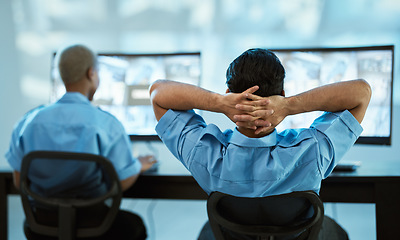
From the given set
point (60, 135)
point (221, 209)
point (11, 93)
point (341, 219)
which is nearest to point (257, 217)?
point (221, 209)

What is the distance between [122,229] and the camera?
4.91 ft

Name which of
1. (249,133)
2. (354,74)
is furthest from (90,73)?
(354,74)

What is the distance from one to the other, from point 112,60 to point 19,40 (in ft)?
5.23

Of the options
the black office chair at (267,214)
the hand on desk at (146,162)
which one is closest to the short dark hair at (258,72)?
the black office chair at (267,214)

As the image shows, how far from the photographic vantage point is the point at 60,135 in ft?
4.56

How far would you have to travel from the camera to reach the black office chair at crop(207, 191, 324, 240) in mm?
1075

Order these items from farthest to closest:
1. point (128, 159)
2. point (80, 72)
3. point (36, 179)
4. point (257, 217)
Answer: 1. point (80, 72)
2. point (128, 159)
3. point (36, 179)
4. point (257, 217)

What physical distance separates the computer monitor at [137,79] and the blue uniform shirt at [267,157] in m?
1.08

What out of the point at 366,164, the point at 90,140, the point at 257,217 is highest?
the point at 90,140

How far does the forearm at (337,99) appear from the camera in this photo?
114cm

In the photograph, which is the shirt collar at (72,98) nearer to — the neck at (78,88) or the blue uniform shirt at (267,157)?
the neck at (78,88)

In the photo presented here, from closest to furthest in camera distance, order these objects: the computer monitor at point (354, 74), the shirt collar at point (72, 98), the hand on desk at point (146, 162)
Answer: the shirt collar at point (72, 98) < the hand on desk at point (146, 162) < the computer monitor at point (354, 74)

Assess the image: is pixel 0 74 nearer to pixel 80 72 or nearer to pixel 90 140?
pixel 80 72

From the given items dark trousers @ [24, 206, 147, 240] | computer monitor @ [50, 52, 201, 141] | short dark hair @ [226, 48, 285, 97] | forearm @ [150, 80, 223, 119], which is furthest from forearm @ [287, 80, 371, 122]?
computer monitor @ [50, 52, 201, 141]
